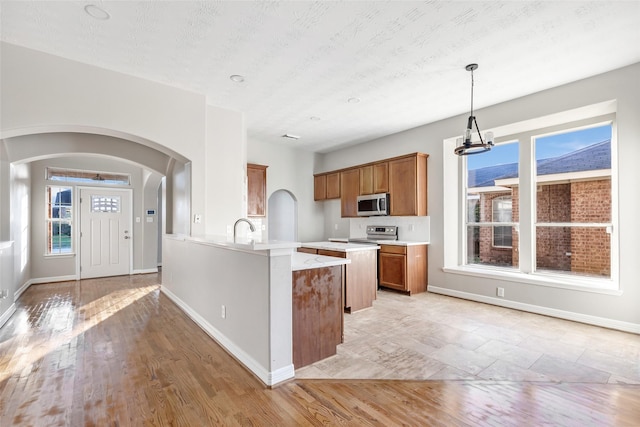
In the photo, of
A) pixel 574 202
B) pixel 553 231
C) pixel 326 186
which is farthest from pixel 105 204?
pixel 574 202

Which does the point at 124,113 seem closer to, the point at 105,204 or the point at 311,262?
the point at 311,262

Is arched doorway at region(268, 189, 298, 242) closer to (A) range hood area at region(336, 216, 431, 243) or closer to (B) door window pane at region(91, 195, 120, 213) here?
(A) range hood area at region(336, 216, 431, 243)

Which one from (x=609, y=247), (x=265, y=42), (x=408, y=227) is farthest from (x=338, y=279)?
(x=609, y=247)

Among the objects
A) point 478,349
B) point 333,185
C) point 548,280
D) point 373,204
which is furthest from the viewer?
point 333,185

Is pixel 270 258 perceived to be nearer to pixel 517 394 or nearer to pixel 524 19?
pixel 517 394

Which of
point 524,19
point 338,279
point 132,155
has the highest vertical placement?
point 524,19

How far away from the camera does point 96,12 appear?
2400mm

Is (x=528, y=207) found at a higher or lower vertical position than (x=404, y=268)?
higher

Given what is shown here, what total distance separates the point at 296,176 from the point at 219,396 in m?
5.34

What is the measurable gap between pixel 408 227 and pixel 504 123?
87.2 inches

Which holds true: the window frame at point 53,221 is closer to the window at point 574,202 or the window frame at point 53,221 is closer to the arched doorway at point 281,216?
the arched doorway at point 281,216

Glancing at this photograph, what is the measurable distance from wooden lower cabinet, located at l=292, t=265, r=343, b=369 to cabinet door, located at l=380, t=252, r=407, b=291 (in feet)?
7.79

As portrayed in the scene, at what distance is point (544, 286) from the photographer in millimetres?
3803

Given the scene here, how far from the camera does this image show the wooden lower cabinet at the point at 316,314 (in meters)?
2.48
